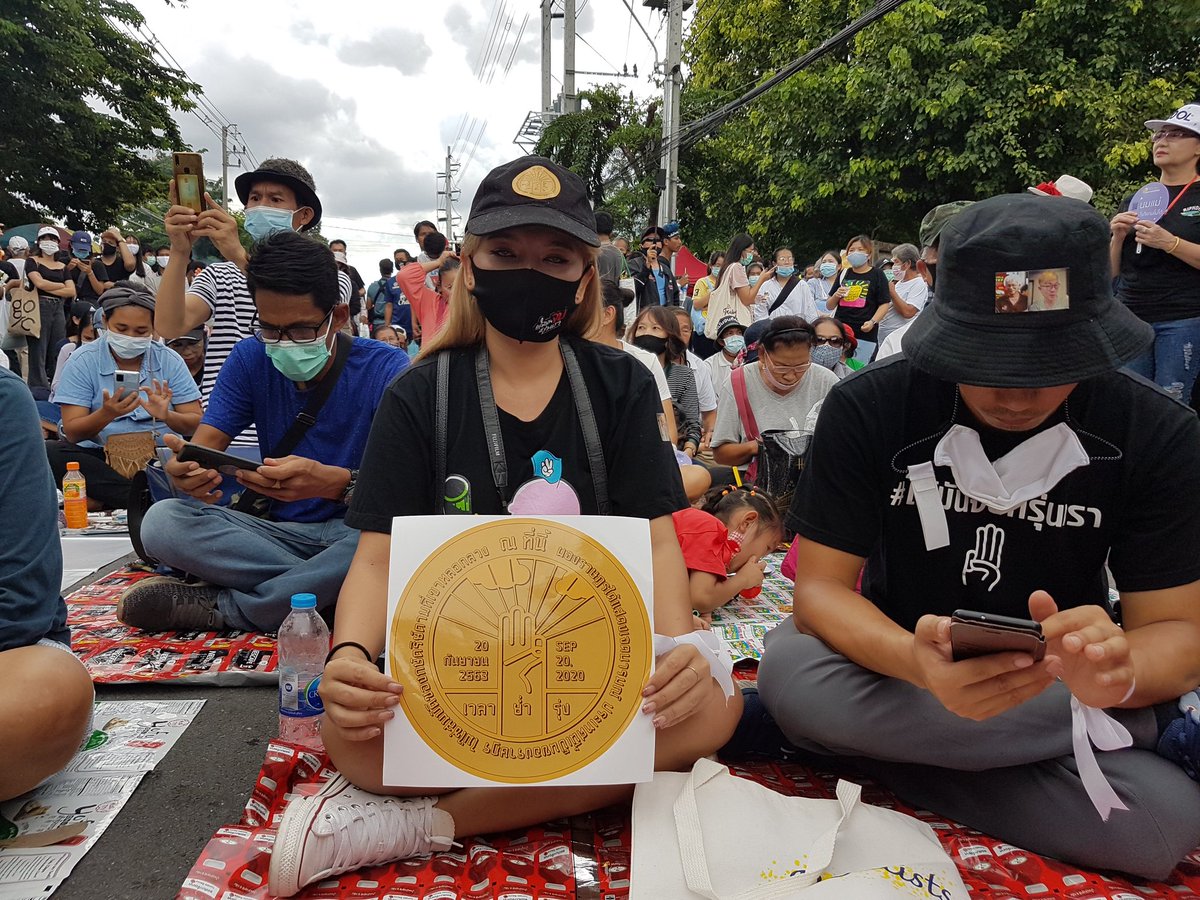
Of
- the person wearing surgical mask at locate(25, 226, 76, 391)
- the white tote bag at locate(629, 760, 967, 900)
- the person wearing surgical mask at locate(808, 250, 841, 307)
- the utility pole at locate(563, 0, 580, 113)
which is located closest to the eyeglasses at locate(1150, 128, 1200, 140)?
the white tote bag at locate(629, 760, 967, 900)

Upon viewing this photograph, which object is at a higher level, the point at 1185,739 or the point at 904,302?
the point at 904,302

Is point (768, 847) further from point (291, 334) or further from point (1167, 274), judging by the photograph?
point (1167, 274)

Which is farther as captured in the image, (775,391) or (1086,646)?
(775,391)

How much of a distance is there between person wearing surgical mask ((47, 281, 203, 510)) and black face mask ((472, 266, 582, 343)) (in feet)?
10.7

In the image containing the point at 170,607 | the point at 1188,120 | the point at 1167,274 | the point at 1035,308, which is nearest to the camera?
the point at 1035,308

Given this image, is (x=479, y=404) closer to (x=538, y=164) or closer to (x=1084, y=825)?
(x=538, y=164)

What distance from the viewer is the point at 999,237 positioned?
1.53 metres

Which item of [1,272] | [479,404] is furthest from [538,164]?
[1,272]

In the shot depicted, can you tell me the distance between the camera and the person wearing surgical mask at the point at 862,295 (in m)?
8.49

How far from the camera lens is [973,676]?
142 cm

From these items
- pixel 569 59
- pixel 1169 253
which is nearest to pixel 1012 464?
pixel 1169 253

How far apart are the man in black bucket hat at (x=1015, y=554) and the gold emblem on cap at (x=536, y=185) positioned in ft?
2.76

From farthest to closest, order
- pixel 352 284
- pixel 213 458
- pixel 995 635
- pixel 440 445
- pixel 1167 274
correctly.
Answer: pixel 352 284 < pixel 1167 274 < pixel 213 458 < pixel 440 445 < pixel 995 635

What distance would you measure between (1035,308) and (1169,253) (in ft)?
13.4
